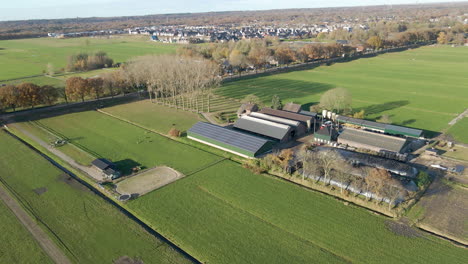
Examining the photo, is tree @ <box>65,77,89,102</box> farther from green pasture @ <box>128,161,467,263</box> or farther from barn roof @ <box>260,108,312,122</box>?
green pasture @ <box>128,161,467,263</box>

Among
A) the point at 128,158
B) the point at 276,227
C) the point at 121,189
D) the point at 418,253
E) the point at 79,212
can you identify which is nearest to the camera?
the point at 418,253

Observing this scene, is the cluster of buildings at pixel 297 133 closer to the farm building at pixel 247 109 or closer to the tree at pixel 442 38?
the farm building at pixel 247 109

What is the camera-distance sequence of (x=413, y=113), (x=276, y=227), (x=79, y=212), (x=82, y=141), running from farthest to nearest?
1. (x=413, y=113)
2. (x=82, y=141)
3. (x=79, y=212)
4. (x=276, y=227)

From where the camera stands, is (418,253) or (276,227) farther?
(276,227)

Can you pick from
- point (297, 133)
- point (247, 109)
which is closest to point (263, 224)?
point (297, 133)

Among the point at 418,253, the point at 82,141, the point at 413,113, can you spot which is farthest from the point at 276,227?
the point at 413,113

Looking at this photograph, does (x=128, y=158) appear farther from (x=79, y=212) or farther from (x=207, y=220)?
(x=207, y=220)

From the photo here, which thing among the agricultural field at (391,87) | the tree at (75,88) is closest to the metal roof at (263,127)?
the agricultural field at (391,87)
